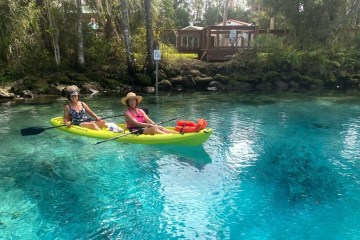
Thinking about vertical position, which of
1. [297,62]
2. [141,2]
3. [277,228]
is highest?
[141,2]

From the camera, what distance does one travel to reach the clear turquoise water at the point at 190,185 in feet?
16.7

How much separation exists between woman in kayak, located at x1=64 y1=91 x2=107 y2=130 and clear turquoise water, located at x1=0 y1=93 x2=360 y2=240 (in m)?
0.52

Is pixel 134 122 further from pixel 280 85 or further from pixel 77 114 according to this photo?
pixel 280 85

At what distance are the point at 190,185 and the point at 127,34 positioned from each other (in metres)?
14.3

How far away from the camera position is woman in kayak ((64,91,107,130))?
923 centimetres

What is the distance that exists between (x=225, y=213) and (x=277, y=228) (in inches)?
32.7

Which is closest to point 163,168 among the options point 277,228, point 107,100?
point 277,228

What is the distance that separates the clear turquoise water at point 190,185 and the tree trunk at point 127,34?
9023 millimetres

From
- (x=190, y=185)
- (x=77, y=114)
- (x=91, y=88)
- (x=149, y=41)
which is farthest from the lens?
(x=149, y=41)

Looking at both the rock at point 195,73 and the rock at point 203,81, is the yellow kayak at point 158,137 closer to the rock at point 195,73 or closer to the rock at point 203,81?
the rock at point 203,81

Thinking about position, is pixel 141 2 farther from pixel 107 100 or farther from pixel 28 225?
pixel 28 225

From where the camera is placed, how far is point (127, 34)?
19.2 metres

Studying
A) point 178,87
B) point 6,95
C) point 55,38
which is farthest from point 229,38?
point 6,95

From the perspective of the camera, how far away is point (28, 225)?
5.14m
